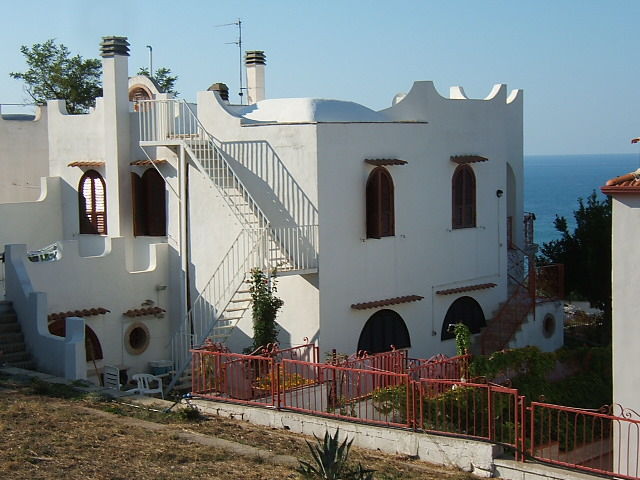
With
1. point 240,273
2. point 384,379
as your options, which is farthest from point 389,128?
point 384,379

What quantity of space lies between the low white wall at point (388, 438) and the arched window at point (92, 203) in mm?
9187

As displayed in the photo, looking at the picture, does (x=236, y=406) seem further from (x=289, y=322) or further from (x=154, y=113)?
(x=154, y=113)

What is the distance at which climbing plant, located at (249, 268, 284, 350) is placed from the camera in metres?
19.1

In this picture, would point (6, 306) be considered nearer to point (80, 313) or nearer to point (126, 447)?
point (80, 313)

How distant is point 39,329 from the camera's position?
709 inches

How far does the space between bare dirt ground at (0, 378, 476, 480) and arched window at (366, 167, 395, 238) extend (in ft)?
22.5

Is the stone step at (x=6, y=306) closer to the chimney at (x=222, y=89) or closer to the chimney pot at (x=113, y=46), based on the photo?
the chimney pot at (x=113, y=46)

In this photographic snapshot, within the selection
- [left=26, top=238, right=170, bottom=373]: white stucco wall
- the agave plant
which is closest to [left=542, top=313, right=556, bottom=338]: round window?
[left=26, top=238, right=170, bottom=373]: white stucco wall

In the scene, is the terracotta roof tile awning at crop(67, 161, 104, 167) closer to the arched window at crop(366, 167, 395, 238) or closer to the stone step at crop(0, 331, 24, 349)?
the stone step at crop(0, 331, 24, 349)

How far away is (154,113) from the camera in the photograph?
2234 cm

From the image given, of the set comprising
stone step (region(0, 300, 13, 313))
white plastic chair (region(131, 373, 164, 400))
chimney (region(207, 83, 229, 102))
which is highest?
chimney (region(207, 83, 229, 102))

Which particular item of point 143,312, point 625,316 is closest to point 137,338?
point 143,312

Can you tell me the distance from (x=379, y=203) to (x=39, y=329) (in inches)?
273

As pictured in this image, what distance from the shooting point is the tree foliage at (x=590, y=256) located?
26.7 metres
